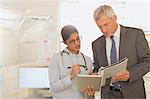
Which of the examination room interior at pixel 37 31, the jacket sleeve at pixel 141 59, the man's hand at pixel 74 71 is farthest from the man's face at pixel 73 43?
the jacket sleeve at pixel 141 59

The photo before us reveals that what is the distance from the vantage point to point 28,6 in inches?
75.2

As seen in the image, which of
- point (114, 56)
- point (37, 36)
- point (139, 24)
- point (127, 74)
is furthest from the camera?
point (37, 36)

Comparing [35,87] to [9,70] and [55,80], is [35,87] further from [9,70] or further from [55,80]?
[55,80]

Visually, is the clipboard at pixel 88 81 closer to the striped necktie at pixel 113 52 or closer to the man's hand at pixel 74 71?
the man's hand at pixel 74 71

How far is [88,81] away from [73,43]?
285mm

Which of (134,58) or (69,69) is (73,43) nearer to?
(69,69)

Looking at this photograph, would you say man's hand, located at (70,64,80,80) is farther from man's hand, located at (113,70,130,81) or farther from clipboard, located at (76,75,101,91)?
man's hand, located at (113,70,130,81)

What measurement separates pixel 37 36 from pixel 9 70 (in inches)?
14.4

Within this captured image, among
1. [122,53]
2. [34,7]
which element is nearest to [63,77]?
[122,53]

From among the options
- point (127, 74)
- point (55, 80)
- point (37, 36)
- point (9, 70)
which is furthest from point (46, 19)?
point (127, 74)

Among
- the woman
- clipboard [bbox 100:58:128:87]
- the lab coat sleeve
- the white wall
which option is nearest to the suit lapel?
clipboard [bbox 100:58:128:87]

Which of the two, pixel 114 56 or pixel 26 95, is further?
pixel 26 95

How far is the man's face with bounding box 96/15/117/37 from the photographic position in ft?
4.91

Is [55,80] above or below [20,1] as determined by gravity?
below
